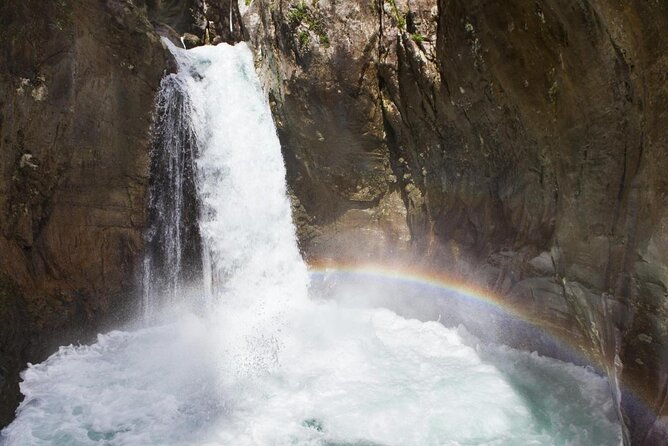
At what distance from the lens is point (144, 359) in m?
8.15

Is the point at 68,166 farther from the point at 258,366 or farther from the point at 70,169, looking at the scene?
the point at 258,366

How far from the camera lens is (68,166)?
26.3ft

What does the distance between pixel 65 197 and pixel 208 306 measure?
3598mm

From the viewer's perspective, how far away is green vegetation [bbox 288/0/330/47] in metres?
8.93

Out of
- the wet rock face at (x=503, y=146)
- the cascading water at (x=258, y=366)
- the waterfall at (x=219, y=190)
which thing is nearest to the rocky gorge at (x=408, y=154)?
the wet rock face at (x=503, y=146)

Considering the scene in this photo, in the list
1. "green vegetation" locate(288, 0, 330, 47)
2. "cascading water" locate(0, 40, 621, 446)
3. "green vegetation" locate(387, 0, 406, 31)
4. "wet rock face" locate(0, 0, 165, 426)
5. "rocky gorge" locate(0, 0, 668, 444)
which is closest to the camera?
"rocky gorge" locate(0, 0, 668, 444)

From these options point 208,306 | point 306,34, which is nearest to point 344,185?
point 306,34

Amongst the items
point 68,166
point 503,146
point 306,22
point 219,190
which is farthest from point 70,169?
point 503,146

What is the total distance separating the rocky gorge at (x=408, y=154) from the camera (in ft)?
14.5

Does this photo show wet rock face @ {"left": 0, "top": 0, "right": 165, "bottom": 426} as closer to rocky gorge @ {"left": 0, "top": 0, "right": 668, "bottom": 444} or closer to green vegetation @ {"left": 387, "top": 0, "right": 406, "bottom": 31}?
rocky gorge @ {"left": 0, "top": 0, "right": 668, "bottom": 444}

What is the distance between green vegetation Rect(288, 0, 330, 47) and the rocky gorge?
0.03 m

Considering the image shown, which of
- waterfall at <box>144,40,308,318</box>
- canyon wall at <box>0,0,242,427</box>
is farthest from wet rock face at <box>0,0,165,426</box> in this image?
waterfall at <box>144,40,308,318</box>

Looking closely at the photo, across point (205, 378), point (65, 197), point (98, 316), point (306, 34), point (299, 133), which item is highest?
point (306, 34)

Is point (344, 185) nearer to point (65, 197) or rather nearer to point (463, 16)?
point (463, 16)
